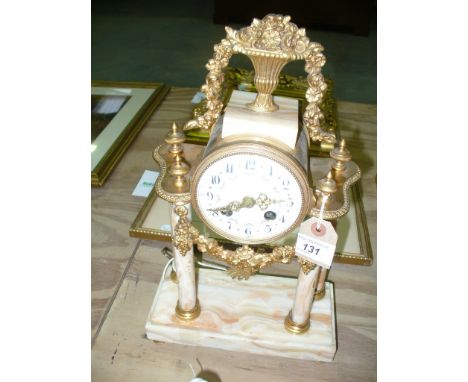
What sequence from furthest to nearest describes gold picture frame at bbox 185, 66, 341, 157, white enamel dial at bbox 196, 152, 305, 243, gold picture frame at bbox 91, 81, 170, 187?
1. gold picture frame at bbox 185, 66, 341, 157
2. gold picture frame at bbox 91, 81, 170, 187
3. white enamel dial at bbox 196, 152, 305, 243

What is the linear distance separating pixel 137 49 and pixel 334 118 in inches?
105

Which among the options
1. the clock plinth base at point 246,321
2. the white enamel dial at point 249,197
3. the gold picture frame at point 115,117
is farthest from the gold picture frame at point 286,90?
the white enamel dial at point 249,197

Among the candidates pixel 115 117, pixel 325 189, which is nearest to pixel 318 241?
pixel 325 189

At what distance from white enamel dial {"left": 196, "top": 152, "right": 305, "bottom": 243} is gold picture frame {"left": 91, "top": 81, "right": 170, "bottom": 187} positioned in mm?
1001

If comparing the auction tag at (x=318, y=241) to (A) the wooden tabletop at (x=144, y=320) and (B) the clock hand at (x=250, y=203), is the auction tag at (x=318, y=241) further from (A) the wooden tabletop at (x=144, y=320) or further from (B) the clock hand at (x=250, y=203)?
(A) the wooden tabletop at (x=144, y=320)

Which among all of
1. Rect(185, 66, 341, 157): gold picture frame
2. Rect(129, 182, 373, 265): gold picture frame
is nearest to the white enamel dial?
Rect(129, 182, 373, 265): gold picture frame

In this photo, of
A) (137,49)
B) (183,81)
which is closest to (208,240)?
(183,81)

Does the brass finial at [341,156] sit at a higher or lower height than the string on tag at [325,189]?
higher

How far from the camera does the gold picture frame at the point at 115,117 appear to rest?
1896 mm

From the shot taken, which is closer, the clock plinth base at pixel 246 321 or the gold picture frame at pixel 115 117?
the clock plinth base at pixel 246 321

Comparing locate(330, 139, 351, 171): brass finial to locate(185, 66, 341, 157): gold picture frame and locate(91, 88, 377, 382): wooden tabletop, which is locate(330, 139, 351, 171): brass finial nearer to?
locate(91, 88, 377, 382): wooden tabletop

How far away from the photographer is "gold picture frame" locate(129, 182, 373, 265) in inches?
58.7

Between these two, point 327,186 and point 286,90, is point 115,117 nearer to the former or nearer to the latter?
point 286,90

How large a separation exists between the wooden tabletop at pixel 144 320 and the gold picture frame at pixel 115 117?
0.29 ft
